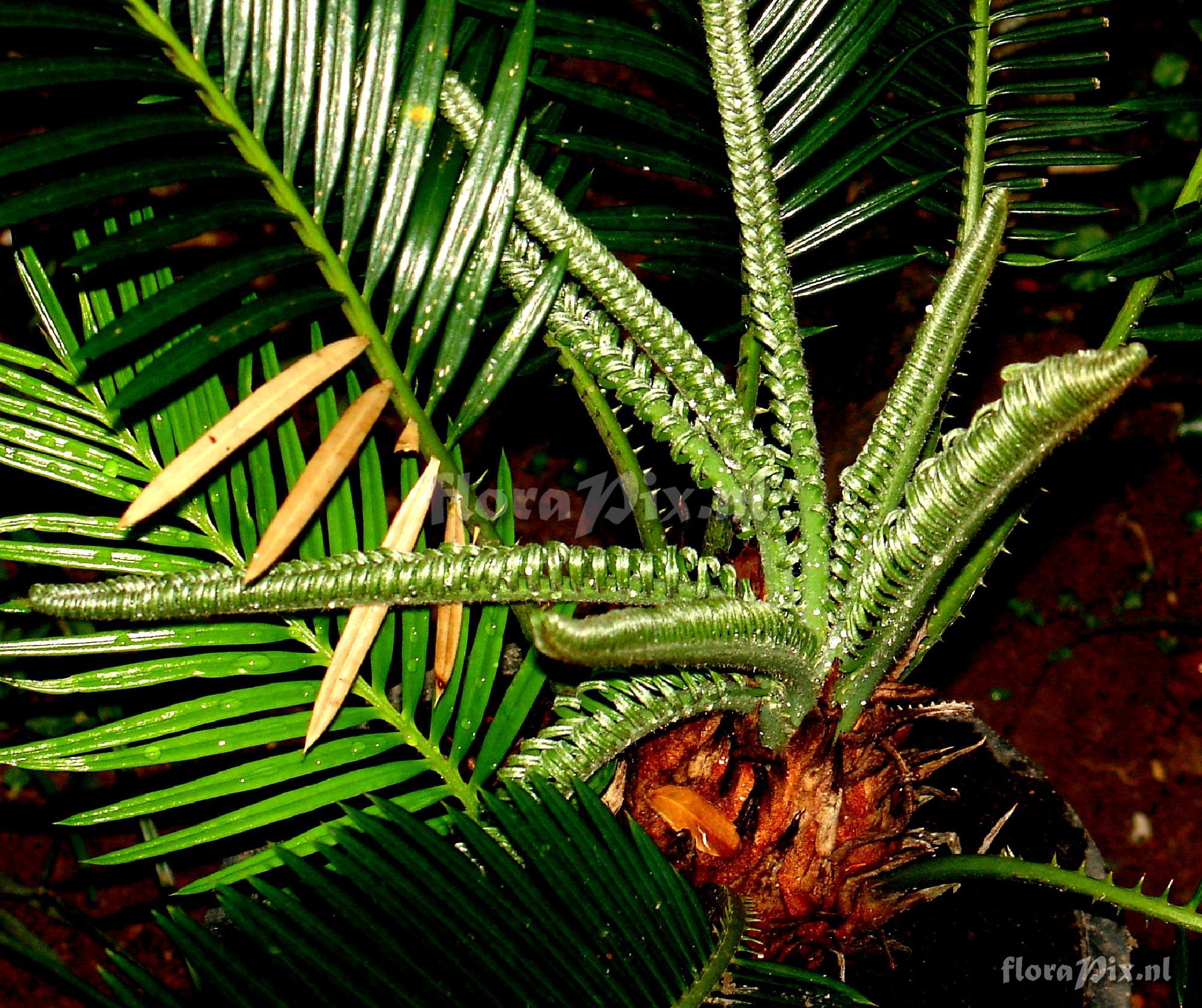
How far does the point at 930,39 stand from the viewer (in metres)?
0.78

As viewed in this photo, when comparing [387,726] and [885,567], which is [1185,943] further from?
[387,726]

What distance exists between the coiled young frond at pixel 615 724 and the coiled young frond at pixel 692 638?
45 millimetres

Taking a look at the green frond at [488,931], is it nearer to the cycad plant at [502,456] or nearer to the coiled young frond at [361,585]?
the cycad plant at [502,456]

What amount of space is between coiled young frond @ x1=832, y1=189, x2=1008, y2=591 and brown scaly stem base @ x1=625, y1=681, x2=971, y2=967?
152mm

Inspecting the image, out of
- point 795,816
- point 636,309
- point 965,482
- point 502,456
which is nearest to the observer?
point 965,482

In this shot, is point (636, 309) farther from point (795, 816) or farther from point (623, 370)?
point (795, 816)

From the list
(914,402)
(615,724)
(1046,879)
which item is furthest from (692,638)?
(1046,879)

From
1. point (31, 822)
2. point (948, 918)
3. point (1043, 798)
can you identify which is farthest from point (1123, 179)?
point (31, 822)

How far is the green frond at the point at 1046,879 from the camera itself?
2.13 feet

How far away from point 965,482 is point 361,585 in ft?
1.13

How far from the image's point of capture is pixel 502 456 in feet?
2.88

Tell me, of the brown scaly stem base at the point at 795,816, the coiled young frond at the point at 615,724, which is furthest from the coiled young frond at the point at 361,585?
the brown scaly stem base at the point at 795,816

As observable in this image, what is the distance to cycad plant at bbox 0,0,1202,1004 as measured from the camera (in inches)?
21.6

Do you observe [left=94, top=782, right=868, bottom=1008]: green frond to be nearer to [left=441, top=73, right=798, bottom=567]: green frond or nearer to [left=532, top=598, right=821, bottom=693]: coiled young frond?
[left=532, top=598, right=821, bottom=693]: coiled young frond
